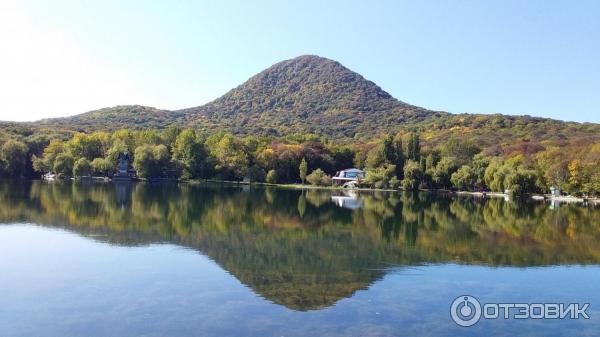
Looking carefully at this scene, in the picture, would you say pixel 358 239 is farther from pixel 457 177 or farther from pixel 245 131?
pixel 245 131

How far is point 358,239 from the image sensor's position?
29.2m

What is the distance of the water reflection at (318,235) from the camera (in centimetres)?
1973

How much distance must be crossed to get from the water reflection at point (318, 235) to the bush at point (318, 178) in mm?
41780

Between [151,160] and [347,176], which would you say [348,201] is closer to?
[347,176]

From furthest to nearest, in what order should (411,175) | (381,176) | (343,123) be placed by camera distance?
1. (343,123)
2. (381,176)
3. (411,175)

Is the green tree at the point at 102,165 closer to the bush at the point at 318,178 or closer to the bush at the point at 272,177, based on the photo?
the bush at the point at 272,177

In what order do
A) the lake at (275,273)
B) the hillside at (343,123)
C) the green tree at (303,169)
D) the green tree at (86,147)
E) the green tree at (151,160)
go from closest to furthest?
the lake at (275,273) < the green tree at (151,160) < the green tree at (303,169) < the green tree at (86,147) < the hillside at (343,123)

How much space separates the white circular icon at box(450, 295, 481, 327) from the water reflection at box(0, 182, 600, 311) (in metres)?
3.23

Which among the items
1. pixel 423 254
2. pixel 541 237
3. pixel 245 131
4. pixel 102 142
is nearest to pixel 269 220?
pixel 423 254

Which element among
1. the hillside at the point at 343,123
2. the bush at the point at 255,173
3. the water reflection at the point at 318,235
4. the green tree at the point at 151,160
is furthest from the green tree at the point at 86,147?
the water reflection at the point at 318,235

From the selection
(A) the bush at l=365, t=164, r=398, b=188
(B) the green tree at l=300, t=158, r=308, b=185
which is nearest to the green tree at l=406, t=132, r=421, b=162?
(A) the bush at l=365, t=164, r=398, b=188

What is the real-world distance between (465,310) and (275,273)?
704 centimetres

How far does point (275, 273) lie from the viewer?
771 inches

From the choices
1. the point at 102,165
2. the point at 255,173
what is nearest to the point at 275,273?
the point at 255,173
